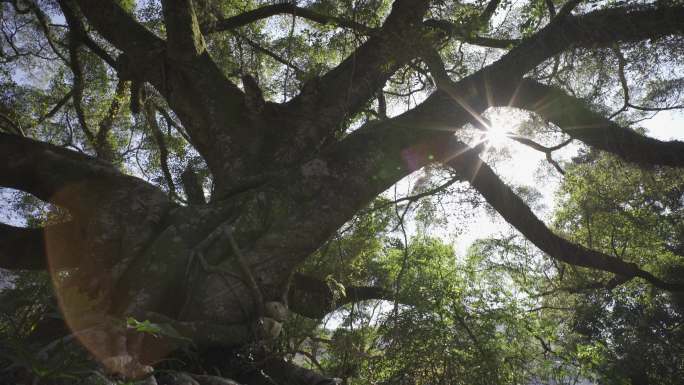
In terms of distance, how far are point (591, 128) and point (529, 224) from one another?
105 centimetres

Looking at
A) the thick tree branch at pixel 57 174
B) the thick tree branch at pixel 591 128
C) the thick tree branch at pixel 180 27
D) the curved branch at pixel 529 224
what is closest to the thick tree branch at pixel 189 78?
the thick tree branch at pixel 180 27

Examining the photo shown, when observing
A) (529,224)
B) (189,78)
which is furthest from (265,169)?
(529,224)

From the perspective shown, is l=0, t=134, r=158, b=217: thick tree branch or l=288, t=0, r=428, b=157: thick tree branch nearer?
l=0, t=134, r=158, b=217: thick tree branch

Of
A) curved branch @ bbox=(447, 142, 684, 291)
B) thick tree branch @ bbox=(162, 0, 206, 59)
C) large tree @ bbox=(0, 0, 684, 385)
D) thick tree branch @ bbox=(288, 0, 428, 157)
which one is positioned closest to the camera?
large tree @ bbox=(0, 0, 684, 385)

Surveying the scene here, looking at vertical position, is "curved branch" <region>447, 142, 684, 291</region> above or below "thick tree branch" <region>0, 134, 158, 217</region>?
above

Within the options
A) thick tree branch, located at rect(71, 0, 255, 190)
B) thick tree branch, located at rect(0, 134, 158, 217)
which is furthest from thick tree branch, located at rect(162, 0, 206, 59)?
thick tree branch, located at rect(0, 134, 158, 217)

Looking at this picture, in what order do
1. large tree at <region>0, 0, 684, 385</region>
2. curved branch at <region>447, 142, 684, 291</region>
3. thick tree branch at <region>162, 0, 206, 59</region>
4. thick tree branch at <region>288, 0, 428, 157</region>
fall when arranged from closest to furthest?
large tree at <region>0, 0, 684, 385</region>
thick tree branch at <region>162, 0, 206, 59</region>
thick tree branch at <region>288, 0, 428, 157</region>
curved branch at <region>447, 142, 684, 291</region>

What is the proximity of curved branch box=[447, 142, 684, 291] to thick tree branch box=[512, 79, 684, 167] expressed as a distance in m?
0.72

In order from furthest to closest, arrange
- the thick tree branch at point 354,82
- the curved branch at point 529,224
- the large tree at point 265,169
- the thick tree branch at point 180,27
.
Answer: the curved branch at point 529,224 < the thick tree branch at point 354,82 < the thick tree branch at point 180,27 < the large tree at point 265,169

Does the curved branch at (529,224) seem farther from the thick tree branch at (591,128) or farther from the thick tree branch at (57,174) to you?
the thick tree branch at (57,174)

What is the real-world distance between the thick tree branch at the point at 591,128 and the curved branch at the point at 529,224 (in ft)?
2.35

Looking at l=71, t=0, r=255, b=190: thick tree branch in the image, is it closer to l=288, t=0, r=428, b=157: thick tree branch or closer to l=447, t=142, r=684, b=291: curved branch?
l=288, t=0, r=428, b=157: thick tree branch

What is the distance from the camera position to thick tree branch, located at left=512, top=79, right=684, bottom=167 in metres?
3.66

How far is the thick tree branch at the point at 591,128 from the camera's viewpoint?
144 inches
